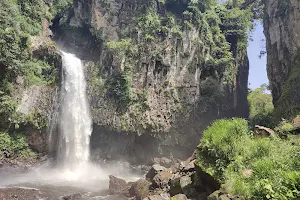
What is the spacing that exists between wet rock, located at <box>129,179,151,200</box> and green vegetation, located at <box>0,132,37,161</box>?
11.2 meters

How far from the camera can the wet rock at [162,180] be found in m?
15.4

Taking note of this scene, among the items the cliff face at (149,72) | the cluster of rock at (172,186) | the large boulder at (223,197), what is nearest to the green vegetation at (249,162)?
the large boulder at (223,197)

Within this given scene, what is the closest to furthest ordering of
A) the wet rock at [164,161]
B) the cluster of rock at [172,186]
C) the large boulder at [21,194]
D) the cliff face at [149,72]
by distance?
the cluster of rock at [172,186], the large boulder at [21,194], the wet rock at [164,161], the cliff face at [149,72]

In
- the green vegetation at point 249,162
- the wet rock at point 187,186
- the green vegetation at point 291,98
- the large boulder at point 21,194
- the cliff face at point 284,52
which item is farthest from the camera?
the cliff face at point 284,52

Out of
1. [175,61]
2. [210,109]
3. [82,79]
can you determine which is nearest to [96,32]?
[82,79]

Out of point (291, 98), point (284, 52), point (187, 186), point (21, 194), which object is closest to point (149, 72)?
point (284, 52)

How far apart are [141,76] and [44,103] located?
9.73 m

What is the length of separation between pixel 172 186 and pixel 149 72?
1586 cm

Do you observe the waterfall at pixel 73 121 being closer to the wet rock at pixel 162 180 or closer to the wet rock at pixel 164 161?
the wet rock at pixel 164 161

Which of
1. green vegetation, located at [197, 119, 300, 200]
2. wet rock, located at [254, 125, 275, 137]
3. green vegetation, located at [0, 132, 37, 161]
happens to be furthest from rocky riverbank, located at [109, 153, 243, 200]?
green vegetation, located at [0, 132, 37, 161]

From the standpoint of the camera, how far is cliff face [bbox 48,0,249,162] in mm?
26250

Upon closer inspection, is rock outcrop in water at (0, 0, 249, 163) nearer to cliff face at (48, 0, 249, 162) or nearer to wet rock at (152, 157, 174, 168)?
cliff face at (48, 0, 249, 162)

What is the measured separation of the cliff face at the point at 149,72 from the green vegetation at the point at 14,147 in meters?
6.00

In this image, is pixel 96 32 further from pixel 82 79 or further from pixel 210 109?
pixel 210 109
